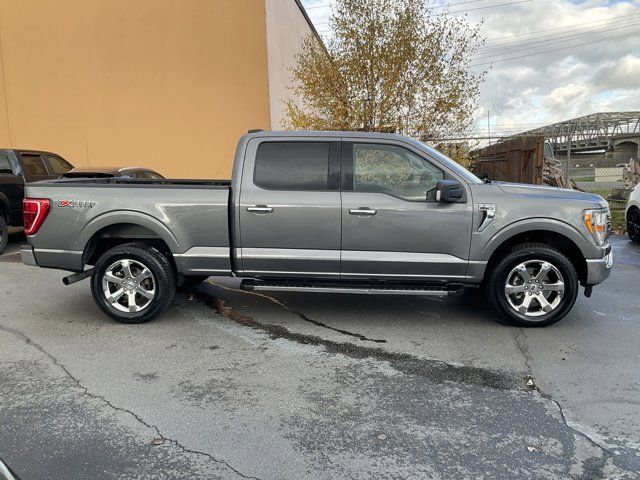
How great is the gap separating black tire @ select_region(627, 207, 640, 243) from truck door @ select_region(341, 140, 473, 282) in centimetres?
662

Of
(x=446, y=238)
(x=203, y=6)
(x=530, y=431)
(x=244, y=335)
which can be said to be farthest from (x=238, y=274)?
(x=203, y=6)

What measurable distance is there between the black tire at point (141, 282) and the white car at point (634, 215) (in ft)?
28.5

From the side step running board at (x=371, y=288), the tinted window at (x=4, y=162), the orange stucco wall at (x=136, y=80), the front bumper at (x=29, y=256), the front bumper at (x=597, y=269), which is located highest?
the orange stucco wall at (x=136, y=80)

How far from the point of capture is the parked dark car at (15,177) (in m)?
9.26

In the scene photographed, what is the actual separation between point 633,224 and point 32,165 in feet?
40.1

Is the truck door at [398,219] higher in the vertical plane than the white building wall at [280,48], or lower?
lower

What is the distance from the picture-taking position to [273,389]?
12.0 ft

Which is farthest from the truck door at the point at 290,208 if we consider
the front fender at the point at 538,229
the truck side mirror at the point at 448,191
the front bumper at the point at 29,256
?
the front bumper at the point at 29,256

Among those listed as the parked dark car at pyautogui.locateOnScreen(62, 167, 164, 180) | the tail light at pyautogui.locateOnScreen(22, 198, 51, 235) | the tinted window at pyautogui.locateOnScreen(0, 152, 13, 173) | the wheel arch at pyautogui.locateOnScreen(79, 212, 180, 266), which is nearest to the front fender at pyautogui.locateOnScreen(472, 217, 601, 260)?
the wheel arch at pyautogui.locateOnScreen(79, 212, 180, 266)

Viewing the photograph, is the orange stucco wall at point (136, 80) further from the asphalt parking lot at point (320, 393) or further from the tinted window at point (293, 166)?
the asphalt parking lot at point (320, 393)

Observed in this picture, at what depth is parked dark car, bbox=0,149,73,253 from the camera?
9258 mm

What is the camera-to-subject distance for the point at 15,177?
31.3 ft

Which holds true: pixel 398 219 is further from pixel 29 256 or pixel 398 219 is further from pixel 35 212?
pixel 29 256

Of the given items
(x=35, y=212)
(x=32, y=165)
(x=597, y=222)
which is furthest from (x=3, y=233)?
(x=597, y=222)
